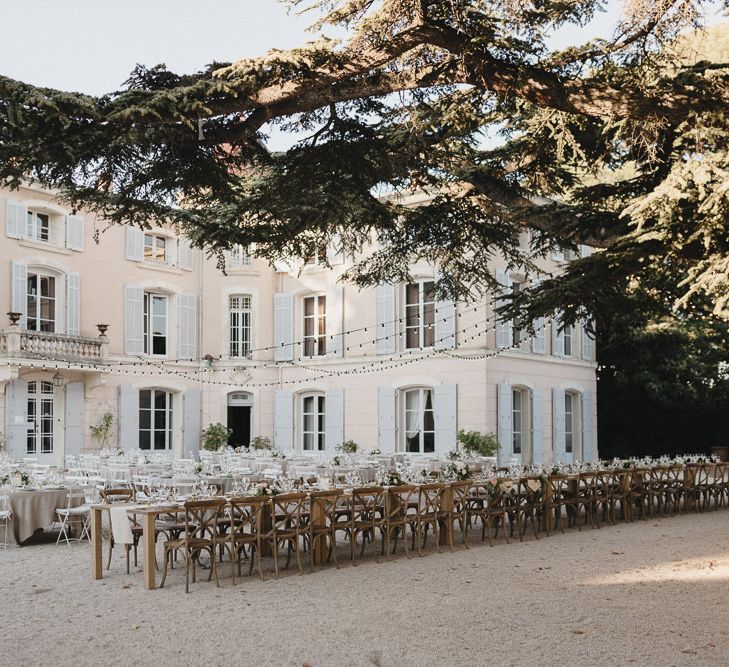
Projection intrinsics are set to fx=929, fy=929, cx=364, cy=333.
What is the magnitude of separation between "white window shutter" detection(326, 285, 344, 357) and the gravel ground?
38.6ft

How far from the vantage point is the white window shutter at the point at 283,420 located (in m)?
21.5

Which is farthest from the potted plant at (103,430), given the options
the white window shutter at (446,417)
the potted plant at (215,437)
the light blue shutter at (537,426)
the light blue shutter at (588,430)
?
the light blue shutter at (588,430)

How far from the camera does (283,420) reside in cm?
2169

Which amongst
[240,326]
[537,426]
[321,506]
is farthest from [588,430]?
[321,506]

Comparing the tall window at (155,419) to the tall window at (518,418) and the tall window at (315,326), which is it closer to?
the tall window at (315,326)

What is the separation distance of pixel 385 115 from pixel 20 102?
11.1 ft

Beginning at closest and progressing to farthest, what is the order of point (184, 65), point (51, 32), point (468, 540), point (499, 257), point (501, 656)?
point (501, 656) < point (184, 65) < point (51, 32) < point (468, 540) < point (499, 257)

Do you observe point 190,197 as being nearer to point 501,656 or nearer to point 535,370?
point 501,656

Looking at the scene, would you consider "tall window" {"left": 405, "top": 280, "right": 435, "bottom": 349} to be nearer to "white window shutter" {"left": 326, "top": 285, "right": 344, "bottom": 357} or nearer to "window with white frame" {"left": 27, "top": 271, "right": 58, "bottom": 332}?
"white window shutter" {"left": 326, "top": 285, "right": 344, "bottom": 357}

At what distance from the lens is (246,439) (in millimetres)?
22375

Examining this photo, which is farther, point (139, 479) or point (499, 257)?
point (499, 257)

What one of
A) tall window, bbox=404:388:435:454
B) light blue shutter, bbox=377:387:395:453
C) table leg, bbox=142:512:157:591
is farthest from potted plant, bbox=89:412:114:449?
table leg, bbox=142:512:157:591

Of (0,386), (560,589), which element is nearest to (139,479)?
(0,386)

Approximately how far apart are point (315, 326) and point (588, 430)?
696cm
